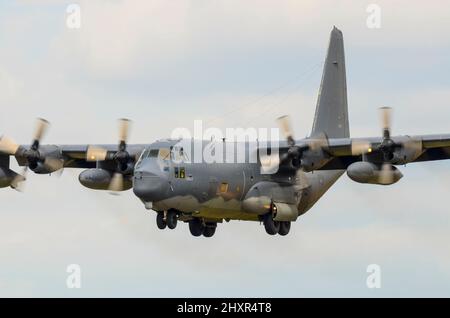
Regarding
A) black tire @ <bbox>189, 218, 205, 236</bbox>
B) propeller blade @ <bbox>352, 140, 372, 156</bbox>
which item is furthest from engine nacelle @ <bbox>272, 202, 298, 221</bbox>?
propeller blade @ <bbox>352, 140, 372, 156</bbox>

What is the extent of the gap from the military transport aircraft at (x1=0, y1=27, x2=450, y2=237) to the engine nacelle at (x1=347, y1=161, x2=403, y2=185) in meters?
0.03

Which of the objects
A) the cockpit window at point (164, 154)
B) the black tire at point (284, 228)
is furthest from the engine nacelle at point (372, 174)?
the cockpit window at point (164, 154)

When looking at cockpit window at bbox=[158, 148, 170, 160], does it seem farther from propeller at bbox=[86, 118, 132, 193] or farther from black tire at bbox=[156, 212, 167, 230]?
propeller at bbox=[86, 118, 132, 193]

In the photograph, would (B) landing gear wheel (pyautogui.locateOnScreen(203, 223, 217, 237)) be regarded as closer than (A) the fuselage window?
No

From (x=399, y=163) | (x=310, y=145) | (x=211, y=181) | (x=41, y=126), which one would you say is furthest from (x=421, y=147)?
(x=41, y=126)

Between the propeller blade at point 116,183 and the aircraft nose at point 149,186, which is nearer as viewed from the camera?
the aircraft nose at point 149,186

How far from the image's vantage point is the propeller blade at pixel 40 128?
4197cm

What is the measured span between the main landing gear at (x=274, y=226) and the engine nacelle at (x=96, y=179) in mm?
6137

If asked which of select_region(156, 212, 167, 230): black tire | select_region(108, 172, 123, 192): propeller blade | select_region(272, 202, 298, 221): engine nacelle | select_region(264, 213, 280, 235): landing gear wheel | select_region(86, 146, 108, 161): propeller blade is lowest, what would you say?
select_region(156, 212, 167, 230): black tire

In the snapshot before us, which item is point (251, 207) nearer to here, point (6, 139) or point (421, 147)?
point (421, 147)

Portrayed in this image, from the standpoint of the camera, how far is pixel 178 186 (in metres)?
37.8

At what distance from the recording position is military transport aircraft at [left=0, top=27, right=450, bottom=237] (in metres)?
37.9

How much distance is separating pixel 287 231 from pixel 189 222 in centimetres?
361

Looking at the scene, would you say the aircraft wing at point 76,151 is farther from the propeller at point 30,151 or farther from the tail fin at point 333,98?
the tail fin at point 333,98
